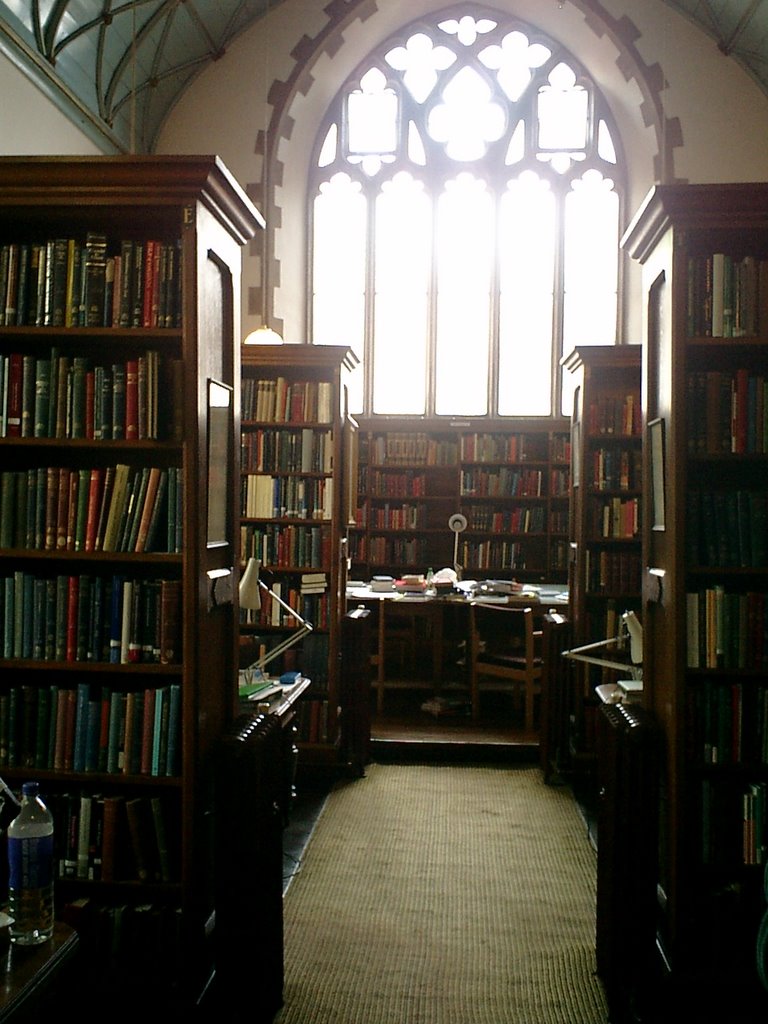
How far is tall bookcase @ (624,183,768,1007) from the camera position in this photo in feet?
8.76

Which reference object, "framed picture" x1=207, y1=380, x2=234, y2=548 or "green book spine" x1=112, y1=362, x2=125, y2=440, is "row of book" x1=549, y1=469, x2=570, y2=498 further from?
"green book spine" x1=112, y1=362, x2=125, y2=440

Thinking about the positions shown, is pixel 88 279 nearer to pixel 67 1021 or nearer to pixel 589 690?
pixel 67 1021

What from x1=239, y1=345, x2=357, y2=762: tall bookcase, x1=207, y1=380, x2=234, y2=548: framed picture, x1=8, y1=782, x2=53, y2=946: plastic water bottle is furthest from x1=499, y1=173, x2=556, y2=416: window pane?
x1=8, y1=782, x2=53, y2=946: plastic water bottle

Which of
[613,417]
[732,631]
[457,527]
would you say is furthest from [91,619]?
[457,527]

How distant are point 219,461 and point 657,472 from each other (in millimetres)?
1329

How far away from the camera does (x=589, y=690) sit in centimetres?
520

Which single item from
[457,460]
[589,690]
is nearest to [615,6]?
[457,460]

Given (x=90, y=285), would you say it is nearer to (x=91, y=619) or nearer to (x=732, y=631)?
(x=91, y=619)

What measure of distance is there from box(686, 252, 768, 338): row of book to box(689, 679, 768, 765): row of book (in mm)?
1032

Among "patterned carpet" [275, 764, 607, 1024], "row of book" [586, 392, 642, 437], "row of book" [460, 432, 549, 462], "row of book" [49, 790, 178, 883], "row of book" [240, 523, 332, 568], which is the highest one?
"row of book" [460, 432, 549, 462]

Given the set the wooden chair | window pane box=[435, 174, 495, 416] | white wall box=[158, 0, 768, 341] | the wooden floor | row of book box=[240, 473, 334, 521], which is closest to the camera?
row of book box=[240, 473, 334, 521]

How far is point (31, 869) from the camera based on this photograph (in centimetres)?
184

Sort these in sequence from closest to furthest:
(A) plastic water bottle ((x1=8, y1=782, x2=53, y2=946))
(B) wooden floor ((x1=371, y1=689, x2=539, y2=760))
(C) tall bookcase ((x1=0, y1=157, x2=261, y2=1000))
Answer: (A) plastic water bottle ((x1=8, y1=782, x2=53, y2=946)), (C) tall bookcase ((x1=0, y1=157, x2=261, y2=1000)), (B) wooden floor ((x1=371, y1=689, x2=539, y2=760))

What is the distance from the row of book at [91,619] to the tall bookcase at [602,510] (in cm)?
308
